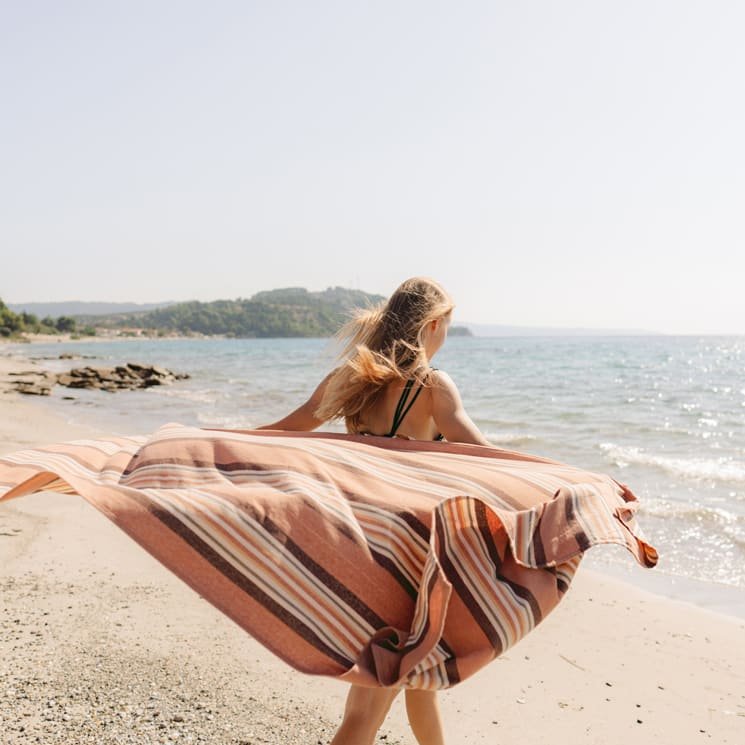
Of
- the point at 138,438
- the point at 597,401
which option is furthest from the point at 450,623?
the point at 597,401

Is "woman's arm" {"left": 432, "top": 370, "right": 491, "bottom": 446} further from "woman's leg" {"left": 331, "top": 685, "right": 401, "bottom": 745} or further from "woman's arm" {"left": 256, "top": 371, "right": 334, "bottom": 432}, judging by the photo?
"woman's leg" {"left": 331, "top": 685, "right": 401, "bottom": 745}

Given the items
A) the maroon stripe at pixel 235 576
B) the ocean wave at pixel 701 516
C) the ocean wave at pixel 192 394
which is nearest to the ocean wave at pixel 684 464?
the ocean wave at pixel 701 516

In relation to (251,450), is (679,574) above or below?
below

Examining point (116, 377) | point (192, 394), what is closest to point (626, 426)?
point (192, 394)

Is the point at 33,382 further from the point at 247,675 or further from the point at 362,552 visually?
the point at 362,552

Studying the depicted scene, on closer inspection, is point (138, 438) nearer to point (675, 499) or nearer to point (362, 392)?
point (362, 392)

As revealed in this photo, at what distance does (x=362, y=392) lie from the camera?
2775 mm

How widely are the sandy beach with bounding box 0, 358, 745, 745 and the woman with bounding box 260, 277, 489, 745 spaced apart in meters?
1.03

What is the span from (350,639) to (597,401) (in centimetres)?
1990

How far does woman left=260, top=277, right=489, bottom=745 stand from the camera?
268 centimetres

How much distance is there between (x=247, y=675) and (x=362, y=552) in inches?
80.8

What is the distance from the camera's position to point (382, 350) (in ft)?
9.32

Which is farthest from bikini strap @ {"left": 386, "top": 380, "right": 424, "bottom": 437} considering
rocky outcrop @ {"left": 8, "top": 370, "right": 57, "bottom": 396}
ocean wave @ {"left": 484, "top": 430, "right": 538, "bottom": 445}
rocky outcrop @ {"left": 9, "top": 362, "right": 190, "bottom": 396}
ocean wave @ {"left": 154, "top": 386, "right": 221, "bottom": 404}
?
rocky outcrop @ {"left": 9, "top": 362, "right": 190, "bottom": 396}

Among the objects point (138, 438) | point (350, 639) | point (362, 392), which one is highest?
point (362, 392)
